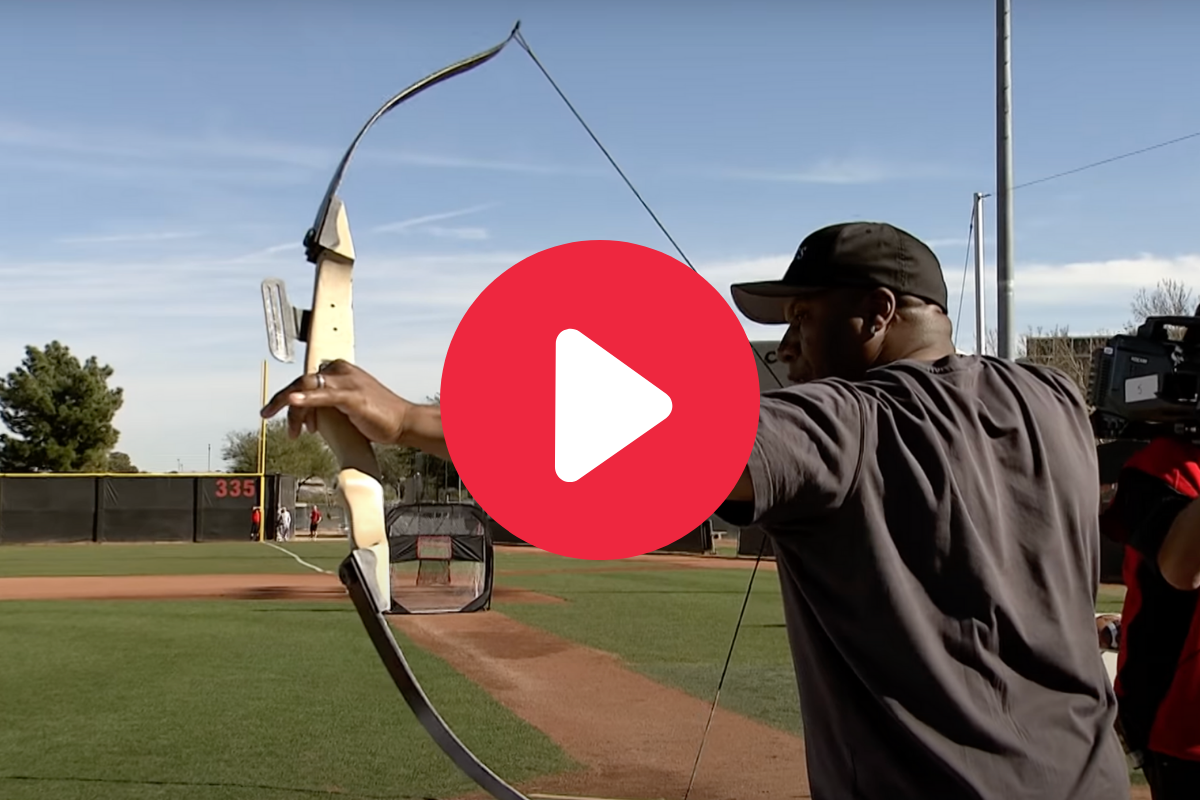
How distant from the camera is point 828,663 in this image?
5.85 feet

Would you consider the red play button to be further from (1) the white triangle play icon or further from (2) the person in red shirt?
(2) the person in red shirt

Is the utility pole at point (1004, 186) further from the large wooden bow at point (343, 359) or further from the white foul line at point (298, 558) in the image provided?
the white foul line at point (298, 558)

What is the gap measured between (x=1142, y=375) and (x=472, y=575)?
1658cm

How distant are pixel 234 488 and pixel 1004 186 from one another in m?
40.1

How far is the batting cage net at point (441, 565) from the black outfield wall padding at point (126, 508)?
2891 centimetres

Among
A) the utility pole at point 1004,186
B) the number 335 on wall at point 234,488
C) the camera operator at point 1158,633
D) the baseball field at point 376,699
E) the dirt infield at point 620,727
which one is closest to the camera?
the camera operator at point 1158,633

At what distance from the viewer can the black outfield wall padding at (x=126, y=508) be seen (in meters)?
44.1

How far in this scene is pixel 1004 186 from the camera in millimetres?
9680

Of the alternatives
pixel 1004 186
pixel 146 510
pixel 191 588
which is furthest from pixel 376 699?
pixel 146 510

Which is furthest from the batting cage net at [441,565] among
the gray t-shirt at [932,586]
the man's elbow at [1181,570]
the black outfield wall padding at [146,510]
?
the black outfield wall padding at [146,510]

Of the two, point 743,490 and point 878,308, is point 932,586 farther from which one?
point 878,308

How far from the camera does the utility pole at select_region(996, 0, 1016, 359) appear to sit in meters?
9.53

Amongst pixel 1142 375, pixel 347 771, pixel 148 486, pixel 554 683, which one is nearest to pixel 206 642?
pixel 554 683

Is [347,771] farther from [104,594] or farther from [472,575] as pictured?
[104,594]
